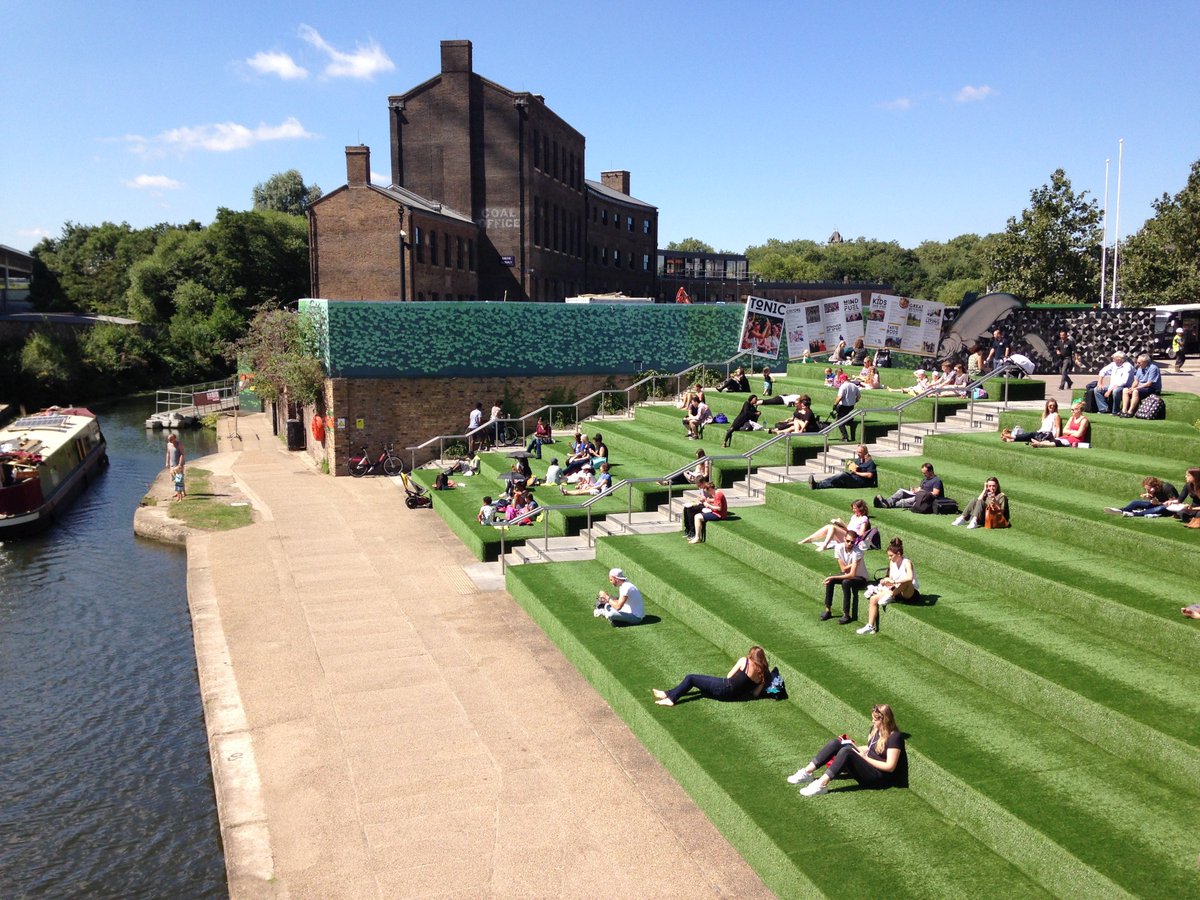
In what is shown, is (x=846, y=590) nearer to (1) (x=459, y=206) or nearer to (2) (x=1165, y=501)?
(2) (x=1165, y=501)

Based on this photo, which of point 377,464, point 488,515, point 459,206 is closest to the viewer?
point 488,515

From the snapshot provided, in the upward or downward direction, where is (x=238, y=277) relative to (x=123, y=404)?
upward

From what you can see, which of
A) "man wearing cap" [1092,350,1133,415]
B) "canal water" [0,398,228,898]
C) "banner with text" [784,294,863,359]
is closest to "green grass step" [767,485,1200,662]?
"man wearing cap" [1092,350,1133,415]

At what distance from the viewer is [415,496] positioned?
2675 cm

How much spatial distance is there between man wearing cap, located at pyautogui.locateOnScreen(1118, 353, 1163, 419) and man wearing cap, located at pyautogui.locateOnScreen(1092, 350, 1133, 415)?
18 cm

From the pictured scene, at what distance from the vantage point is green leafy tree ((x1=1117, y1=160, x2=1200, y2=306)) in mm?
49281

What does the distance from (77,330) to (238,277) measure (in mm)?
12658

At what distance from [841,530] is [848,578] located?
4.58ft

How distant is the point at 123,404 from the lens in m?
64.7

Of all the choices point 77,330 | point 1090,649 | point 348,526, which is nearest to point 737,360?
point 348,526


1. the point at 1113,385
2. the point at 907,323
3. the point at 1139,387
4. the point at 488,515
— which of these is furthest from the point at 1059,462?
the point at 907,323

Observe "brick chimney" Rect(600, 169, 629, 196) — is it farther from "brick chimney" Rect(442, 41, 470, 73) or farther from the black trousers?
the black trousers

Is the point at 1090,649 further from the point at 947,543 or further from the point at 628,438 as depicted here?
the point at 628,438

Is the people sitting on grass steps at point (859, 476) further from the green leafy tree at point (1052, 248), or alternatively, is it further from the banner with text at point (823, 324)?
the green leafy tree at point (1052, 248)
